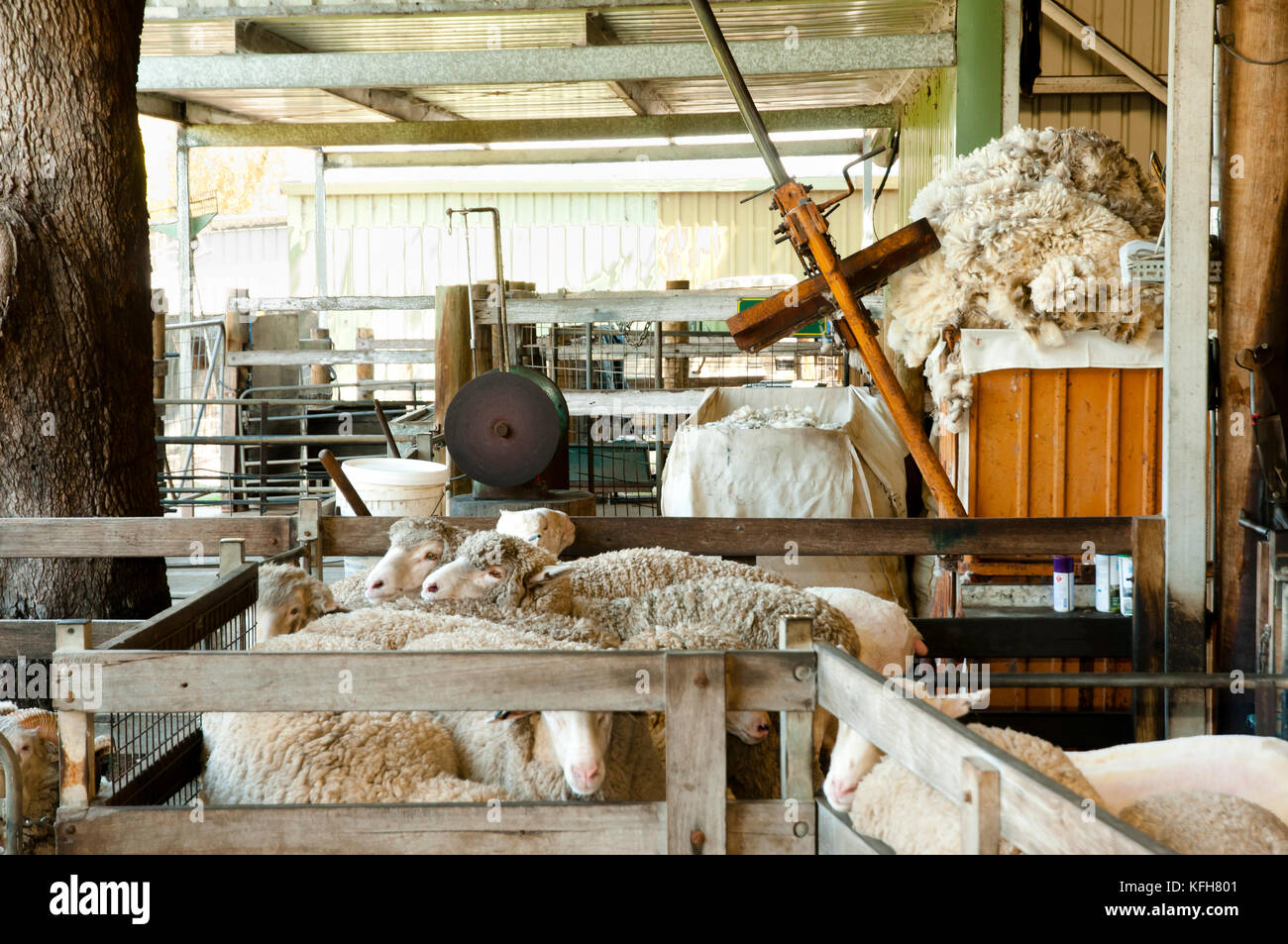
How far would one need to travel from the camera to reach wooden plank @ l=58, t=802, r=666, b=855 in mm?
2283

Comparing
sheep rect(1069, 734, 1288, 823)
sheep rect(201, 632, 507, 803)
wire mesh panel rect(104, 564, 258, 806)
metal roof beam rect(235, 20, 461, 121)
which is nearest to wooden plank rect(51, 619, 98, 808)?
wire mesh panel rect(104, 564, 258, 806)

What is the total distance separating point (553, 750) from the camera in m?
2.78

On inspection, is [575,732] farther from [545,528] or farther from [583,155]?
[583,155]

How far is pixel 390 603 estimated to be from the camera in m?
3.94

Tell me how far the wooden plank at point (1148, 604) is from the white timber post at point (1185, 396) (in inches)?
1.1

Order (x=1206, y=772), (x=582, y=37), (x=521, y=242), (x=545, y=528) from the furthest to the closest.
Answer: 1. (x=521, y=242)
2. (x=582, y=37)
3. (x=545, y=528)
4. (x=1206, y=772)

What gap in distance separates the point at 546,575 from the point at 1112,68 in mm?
5565

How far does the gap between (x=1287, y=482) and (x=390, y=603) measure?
2.82 m

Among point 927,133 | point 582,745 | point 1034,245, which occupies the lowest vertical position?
point 582,745

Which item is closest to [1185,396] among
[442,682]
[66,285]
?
[442,682]

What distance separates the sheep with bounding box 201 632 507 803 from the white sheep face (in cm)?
94

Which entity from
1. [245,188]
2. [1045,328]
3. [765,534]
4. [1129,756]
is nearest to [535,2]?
[1045,328]

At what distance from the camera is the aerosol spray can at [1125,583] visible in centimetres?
449

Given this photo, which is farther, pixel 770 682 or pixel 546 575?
pixel 546 575
